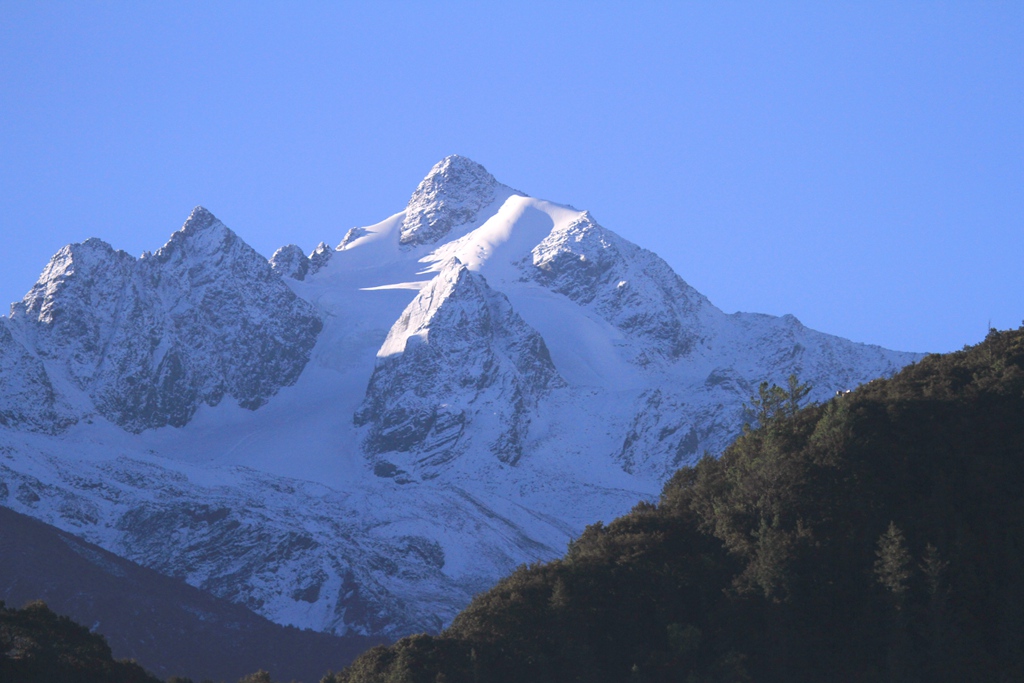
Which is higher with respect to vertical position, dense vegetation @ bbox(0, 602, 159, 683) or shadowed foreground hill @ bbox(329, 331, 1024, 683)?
shadowed foreground hill @ bbox(329, 331, 1024, 683)

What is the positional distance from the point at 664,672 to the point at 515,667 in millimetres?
7594

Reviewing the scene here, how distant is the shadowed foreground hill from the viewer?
7119cm

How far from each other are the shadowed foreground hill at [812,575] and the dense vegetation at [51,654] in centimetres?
1454

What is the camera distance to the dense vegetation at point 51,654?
201 ft

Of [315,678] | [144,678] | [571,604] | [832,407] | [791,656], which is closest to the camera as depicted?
[144,678]

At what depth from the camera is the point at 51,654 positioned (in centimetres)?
6366

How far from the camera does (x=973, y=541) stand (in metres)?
A: 74.7

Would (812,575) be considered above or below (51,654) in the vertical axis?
above

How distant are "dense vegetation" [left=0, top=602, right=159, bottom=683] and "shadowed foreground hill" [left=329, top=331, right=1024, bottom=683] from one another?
14536 mm

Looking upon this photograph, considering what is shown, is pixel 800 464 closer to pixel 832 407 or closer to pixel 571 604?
pixel 832 407

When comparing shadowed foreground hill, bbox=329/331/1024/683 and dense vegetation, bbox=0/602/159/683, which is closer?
dense vegetation, bbox=0/602/159/683

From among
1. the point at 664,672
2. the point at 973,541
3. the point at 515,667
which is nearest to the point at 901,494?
the point at 973,541

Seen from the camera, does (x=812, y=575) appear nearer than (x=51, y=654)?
No

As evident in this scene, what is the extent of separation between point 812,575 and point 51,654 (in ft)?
118
